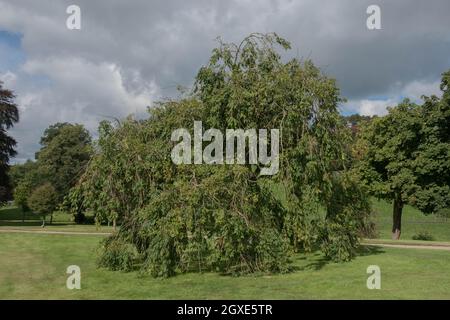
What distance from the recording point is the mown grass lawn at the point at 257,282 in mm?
9219

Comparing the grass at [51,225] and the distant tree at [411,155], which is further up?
the distant tree at [411,155]

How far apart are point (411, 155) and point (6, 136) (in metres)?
29.3

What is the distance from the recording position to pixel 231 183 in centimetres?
1118

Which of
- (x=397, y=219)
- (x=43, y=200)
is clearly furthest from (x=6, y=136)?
(x=397, y=219)

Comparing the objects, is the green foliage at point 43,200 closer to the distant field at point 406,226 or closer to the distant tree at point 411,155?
the distant field at point 406,226

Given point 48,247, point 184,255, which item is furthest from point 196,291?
point 48,247

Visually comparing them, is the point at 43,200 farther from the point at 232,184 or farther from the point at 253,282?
the point at 253,282

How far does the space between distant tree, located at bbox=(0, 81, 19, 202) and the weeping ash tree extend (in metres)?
28.0

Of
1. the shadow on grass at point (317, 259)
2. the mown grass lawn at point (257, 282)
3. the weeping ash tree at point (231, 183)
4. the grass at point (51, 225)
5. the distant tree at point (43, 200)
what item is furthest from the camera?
the distant tree at point (43, 200)

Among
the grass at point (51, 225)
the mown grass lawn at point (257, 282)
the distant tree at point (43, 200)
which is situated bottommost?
the grass at point (51, 225)

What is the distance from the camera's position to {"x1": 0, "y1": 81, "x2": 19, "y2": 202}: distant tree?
1478 inches

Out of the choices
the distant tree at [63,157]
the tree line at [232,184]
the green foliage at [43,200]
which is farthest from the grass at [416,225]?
the distant tree at [63,157]

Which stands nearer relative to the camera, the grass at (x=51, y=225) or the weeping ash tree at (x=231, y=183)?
the weeping ash tree at (x=231, y=183)

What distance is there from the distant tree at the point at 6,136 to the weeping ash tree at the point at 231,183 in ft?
91.8
